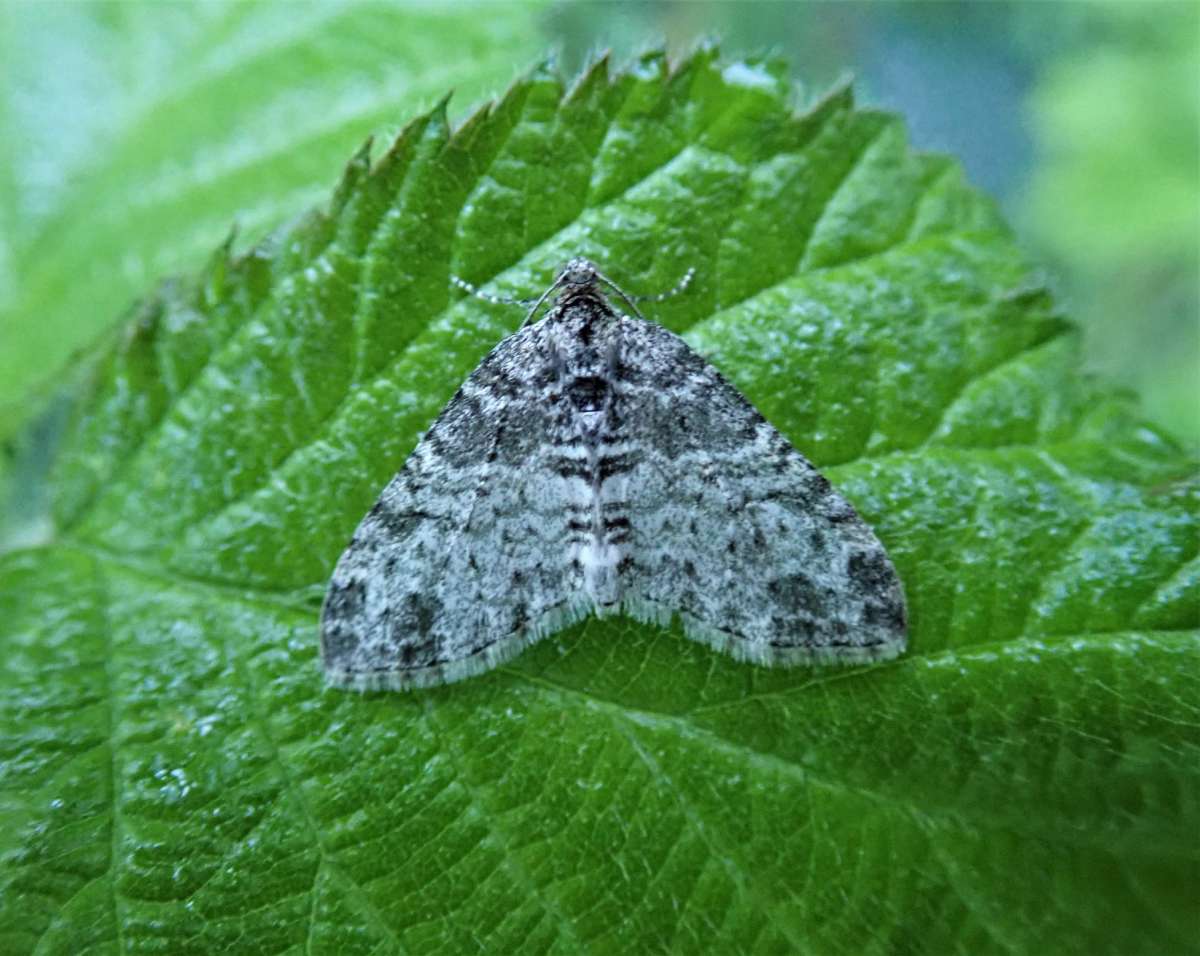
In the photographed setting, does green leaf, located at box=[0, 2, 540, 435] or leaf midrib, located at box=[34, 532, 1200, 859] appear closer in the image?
leaf midrib, located at box=[34, 532, 1200, 859]

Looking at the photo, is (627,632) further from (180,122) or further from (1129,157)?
(1129,157)

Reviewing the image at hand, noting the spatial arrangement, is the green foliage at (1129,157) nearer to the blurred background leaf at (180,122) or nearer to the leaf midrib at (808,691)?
the blurred background leaf at (180,122)

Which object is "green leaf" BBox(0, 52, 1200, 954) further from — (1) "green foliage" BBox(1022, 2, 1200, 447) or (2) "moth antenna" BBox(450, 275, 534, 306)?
(1) "green foliage" BBox(1022, 2, 1200, 447)

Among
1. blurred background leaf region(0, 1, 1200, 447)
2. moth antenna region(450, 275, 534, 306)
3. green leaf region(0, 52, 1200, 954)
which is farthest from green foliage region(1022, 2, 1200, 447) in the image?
moth antenna region(450, 275, 534, 306)

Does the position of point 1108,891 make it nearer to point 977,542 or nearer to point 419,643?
point 977,542

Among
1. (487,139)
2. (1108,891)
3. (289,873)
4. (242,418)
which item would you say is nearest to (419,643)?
(289,873)

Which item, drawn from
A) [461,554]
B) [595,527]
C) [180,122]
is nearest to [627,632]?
[595,527]

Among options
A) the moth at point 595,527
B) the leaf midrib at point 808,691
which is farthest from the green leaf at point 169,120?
the leaf midrib at point 808,691
